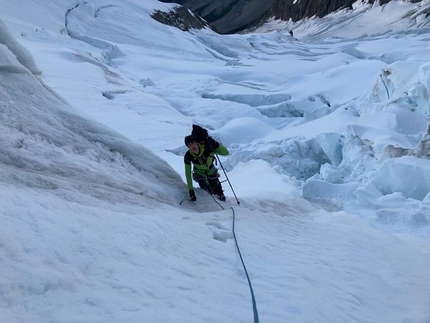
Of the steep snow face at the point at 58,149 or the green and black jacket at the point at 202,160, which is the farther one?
the green and black jacket at the point at 202,160

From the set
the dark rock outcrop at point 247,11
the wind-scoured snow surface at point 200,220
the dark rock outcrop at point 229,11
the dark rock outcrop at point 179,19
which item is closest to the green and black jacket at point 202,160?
the wind-scoured snow surface at point 200,220

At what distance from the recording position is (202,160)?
4.40 m

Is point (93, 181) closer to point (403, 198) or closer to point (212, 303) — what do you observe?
point (212, 303)

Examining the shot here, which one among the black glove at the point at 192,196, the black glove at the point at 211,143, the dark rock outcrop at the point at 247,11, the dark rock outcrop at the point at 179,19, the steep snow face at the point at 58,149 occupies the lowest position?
the black glove at the point at 192,196

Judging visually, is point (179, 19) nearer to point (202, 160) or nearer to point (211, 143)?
point (202, 160)

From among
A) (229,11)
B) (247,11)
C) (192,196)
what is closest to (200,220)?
(192,196)

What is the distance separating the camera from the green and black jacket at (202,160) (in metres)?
4.25

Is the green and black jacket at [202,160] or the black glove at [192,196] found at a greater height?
the green and black jacket at [202,160]

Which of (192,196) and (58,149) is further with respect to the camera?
(192,196)

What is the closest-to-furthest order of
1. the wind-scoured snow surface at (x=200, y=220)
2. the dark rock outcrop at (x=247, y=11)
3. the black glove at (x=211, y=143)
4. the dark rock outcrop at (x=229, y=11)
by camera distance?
the wind-scoured snow surface at (x=200, y=220) < the black glove at (x=211, y=143) < the dark rock outcrop at (x=247, y=11) < the dark rock outcrop at (x=229, y=11)

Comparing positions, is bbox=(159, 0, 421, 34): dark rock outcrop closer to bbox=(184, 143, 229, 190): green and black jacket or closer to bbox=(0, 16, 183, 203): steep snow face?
bbox=(184, 143, 229, 190): green and black jacket

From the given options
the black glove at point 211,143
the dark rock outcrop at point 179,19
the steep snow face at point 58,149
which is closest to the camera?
the steep snow face at point 58,149

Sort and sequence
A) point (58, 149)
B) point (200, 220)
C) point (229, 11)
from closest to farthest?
point (200, 220)
point (58, 149)
point (229, 11)

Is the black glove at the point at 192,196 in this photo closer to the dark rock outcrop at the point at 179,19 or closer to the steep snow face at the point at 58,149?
the steep snow face at the point at 58,149
